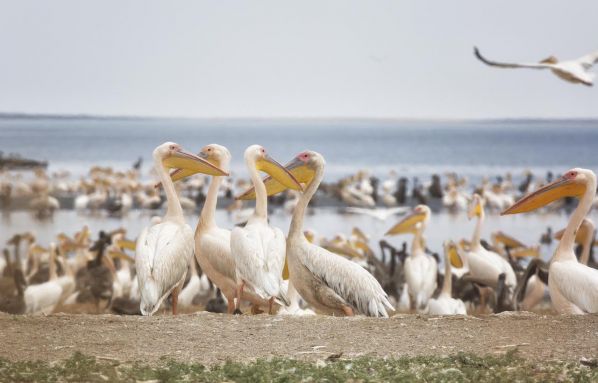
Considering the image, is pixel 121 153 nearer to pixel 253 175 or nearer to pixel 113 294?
pixel 113 294

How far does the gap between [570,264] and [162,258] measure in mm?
2317

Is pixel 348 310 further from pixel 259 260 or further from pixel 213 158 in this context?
pixel 213 158

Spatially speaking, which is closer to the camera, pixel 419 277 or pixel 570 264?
pixel 570 264

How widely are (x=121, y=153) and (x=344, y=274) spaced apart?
41341mm

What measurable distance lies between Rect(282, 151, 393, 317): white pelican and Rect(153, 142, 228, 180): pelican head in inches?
29.7

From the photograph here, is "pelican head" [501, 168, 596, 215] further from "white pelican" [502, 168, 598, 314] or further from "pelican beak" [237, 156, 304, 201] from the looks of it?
"pelican beak" [237, 156, 304, 201]

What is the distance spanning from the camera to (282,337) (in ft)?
16.3

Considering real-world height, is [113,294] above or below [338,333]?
below

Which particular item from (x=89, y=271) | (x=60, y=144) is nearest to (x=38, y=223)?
(x=89, y=271)

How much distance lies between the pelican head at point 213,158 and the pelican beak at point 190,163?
0.58 ft

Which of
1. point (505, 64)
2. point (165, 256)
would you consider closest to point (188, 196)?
point (505, 64)

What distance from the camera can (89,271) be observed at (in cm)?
930

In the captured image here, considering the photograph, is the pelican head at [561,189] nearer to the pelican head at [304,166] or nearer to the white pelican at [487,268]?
the pelican head at [304,166]

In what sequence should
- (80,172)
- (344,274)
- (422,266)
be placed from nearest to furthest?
(344,274)
(422,266)
(80,172)
